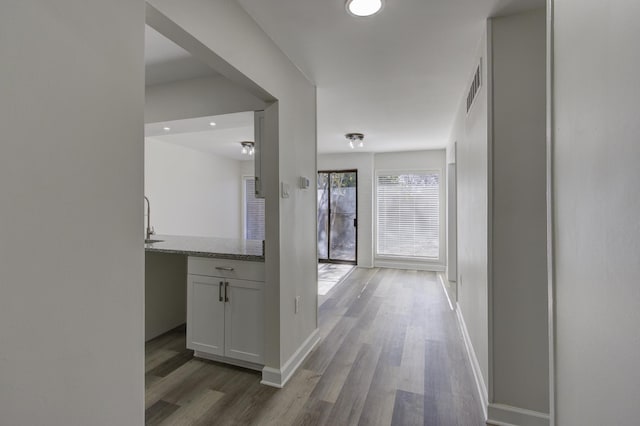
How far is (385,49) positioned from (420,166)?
4187mm

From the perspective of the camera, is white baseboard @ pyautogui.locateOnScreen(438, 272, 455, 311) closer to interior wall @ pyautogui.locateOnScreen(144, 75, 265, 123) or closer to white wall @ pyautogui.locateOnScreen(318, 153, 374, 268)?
white wall @ pyautogui.locateOnScreen(318, 153, 374, 268)

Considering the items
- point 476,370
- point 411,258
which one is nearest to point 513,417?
point 476,370

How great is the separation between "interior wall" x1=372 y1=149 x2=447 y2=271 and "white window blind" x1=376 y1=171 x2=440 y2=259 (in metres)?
0.09

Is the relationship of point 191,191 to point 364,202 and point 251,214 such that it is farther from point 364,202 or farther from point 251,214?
point 364,202

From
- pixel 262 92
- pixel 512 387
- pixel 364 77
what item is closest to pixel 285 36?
pixel 262 92

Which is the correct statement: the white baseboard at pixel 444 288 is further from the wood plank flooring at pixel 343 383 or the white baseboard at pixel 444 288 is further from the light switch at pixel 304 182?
the light switch at pixel 304 182

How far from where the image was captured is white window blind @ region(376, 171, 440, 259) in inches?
238

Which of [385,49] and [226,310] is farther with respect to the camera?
→ [226,310]

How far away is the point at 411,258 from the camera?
6.17 meters

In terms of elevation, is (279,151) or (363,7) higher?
(363,7)

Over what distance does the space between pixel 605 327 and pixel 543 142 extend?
1349 mm

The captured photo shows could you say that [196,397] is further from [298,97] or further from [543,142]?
[543,142]

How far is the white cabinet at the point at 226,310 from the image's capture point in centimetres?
233

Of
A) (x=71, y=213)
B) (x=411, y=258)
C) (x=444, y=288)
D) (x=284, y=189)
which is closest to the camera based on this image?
(x=71, y=213)
